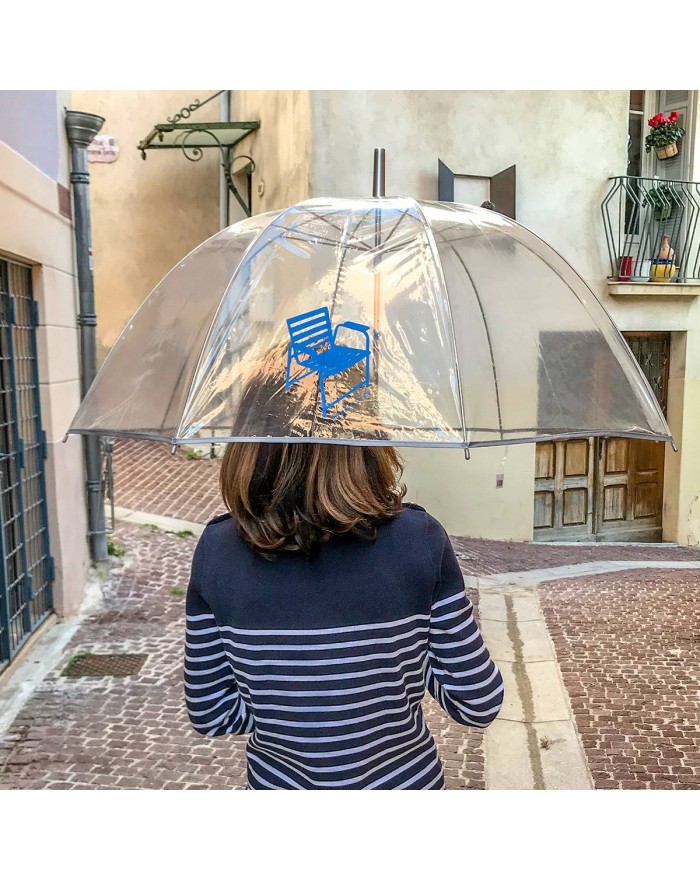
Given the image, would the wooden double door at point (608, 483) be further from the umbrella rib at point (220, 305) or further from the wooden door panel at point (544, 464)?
the umbrella rib at point (220, 305)

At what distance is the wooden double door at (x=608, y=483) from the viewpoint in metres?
5.42

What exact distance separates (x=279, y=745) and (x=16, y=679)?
3374mm

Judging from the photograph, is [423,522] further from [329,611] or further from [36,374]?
[36,374]

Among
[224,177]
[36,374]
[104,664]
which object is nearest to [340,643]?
[104,664]

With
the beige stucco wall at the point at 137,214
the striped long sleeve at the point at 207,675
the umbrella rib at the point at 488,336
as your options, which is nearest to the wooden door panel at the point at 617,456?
the umbrella rib at the point at 488,336

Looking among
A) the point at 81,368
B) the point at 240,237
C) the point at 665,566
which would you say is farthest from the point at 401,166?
the point at 240,237

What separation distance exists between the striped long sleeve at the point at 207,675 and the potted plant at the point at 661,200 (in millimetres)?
5156

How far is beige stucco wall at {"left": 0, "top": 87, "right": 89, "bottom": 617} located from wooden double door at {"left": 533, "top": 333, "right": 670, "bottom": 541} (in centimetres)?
329

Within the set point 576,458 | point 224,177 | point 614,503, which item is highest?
point 224,177

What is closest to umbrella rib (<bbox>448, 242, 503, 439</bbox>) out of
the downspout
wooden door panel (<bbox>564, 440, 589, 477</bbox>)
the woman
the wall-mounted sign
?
the woman

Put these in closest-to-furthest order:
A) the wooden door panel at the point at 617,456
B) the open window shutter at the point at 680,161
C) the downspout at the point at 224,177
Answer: the open window shutter at the point at 680,161
the wooden door panel at the point at 617,456
the downspout at the point at 224,177

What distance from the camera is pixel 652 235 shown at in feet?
18.8

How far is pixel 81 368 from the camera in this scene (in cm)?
622

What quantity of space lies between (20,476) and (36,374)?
649 millimetres
